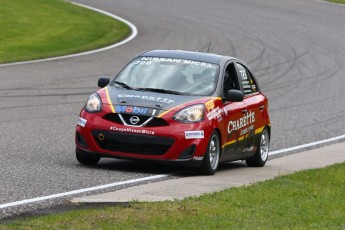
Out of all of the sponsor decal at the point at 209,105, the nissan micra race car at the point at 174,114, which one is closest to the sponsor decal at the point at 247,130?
the nissan micra race car at the point at 174,114

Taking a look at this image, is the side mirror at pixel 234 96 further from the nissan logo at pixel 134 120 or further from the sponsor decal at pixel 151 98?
the nissan logo at pixel 134 120

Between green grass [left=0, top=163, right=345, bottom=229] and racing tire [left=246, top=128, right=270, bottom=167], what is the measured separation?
3.30 meters

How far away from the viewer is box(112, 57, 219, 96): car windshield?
1430 cm

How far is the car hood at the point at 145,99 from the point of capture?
534 inches

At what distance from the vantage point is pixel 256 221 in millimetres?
9820

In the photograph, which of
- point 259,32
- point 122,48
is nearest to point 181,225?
point 122,48

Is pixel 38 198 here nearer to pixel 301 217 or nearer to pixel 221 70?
pixel 301 217

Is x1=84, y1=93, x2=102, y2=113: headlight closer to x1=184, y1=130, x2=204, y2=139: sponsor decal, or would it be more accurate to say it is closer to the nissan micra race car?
the nissan micra race car

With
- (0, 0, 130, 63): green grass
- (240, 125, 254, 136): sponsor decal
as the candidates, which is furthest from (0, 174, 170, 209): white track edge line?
(0, 0, 130, 63): green grass

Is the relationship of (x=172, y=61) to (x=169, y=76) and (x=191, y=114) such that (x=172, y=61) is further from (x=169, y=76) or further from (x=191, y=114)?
(x=191, y=114)

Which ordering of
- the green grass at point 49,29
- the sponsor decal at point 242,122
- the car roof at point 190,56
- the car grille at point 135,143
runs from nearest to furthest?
the car grille at point 135,143, the sponsor decal at point 242,122, the car roof at point 190,56, the green grass at point 49,29

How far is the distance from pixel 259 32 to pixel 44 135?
63.0 ft

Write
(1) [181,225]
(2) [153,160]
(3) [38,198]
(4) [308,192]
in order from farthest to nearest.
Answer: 1. (2) [153,160]
2. (4) [308,192]
3. (3) [38,198]
4. (1) [181,225]

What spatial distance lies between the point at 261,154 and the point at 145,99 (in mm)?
2559
